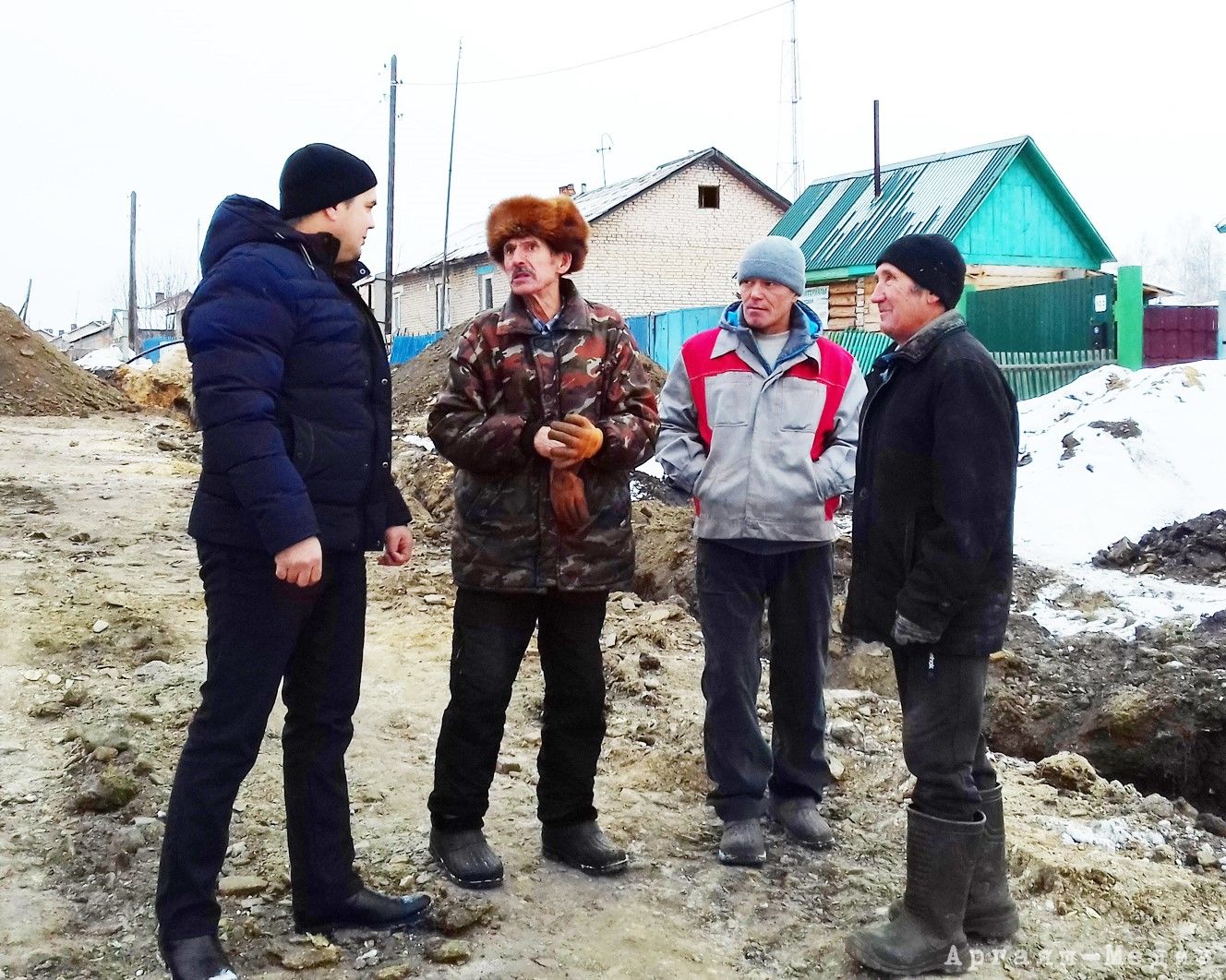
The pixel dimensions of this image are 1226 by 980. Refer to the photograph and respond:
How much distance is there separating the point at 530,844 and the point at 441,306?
31.8 m

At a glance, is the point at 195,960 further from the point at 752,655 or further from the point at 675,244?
the point at 675,244

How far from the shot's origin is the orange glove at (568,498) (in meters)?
3.32

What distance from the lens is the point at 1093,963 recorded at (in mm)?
3178

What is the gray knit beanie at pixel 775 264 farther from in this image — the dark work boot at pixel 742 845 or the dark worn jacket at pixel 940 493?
the dark work boot at pixel 742 845

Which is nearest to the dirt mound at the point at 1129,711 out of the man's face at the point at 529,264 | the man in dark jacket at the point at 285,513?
the man's face at the point at 529,264

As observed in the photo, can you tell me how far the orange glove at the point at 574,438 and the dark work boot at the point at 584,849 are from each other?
3.74 feet

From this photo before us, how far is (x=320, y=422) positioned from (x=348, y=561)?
1.21 feet

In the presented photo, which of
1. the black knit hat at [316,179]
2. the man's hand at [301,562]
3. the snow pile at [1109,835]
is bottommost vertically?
the snow pile at [1109,835]

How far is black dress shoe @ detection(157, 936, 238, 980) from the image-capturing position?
273 centimetres

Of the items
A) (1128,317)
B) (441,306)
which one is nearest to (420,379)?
(1128,317)

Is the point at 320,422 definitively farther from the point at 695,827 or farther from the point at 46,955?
the point at 695,827

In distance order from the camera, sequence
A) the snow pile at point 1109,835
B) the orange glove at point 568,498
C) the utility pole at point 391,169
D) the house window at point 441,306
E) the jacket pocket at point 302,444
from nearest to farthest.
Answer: the jacket pocket at point 302,444 < the orange glove at point 568,498 < the snow pile at point 1109,835 < the utility pole at point 391,169 < the house window at point 441,306

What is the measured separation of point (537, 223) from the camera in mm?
3396

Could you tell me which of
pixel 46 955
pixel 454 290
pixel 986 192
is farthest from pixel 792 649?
pixel 454 290
